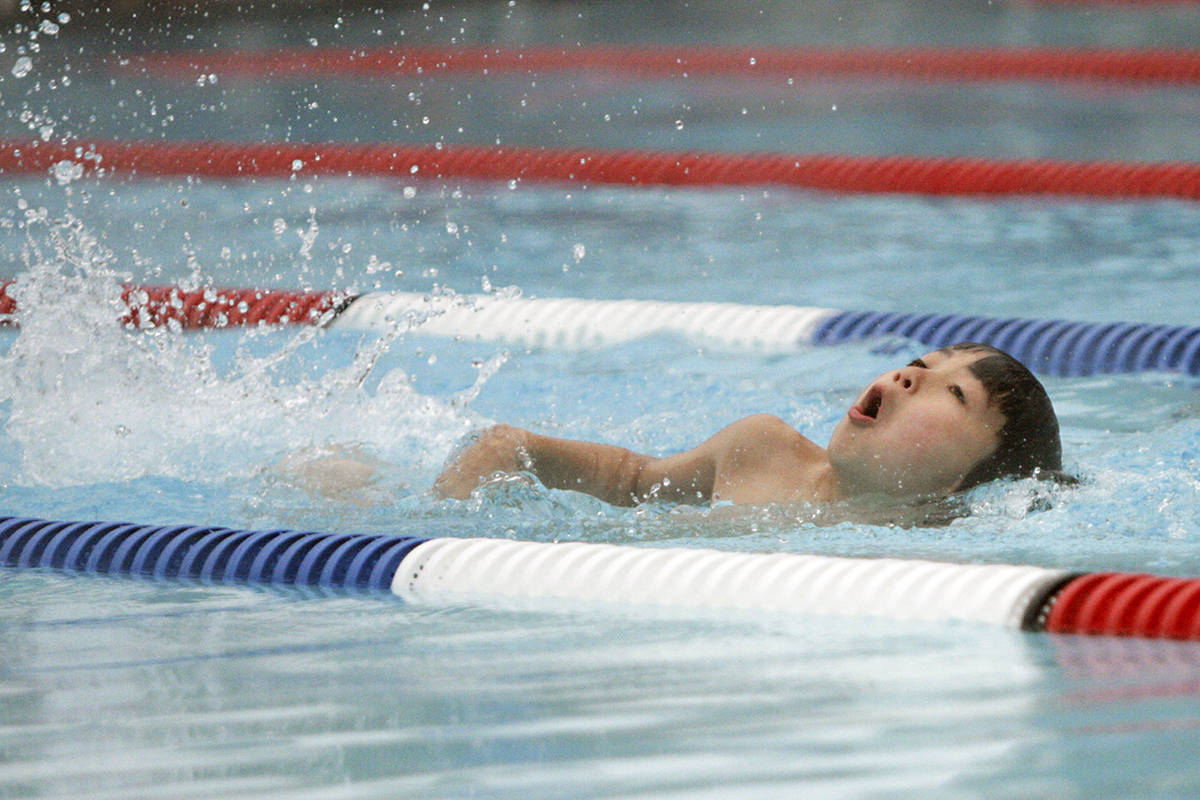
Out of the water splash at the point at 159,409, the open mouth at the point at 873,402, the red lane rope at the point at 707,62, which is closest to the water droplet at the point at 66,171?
the red lane rope at the point at 707,62

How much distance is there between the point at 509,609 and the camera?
2137 millimetres

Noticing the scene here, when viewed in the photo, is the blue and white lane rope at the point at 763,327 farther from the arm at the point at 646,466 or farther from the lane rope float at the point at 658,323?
the arm at the point at 646,466

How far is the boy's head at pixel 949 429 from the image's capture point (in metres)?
2.46

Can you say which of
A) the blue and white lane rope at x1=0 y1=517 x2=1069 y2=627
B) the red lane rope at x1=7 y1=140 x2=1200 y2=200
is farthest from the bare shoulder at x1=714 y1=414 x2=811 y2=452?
the red lane rope at x1=7 y1=140 x2=1200 y2=200

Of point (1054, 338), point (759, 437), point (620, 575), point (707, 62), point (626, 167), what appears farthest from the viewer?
point (707, 62)

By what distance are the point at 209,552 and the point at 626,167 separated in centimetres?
417

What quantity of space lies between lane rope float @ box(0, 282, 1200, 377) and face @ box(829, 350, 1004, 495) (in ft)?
5.05

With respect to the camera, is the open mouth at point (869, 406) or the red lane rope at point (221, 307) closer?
the open mouth at point (869, 406)

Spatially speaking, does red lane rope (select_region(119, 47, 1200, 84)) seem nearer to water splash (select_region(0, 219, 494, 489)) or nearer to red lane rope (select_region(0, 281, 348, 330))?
red lane rope (select_region(0, 281, 348, 330))

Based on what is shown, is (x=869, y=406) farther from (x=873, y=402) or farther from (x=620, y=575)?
(x=620, y=575)

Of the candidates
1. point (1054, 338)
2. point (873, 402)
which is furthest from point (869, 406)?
point (1054, 338)

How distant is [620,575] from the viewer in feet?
7.19

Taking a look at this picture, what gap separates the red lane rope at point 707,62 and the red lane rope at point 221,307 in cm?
533

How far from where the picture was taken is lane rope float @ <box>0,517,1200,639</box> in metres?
1.92
